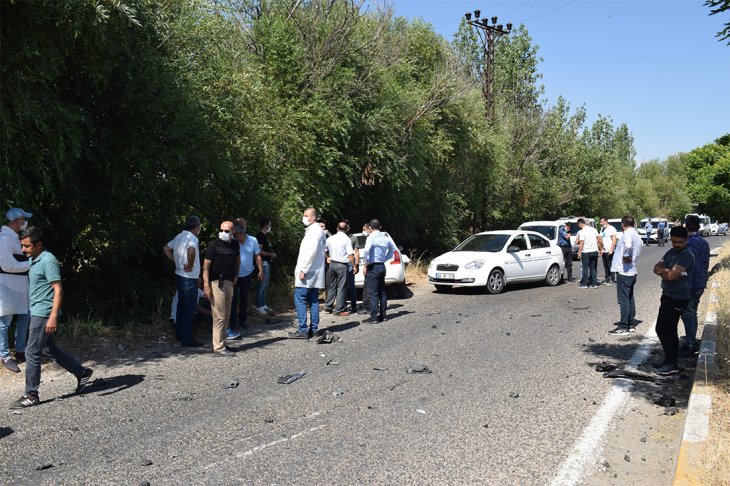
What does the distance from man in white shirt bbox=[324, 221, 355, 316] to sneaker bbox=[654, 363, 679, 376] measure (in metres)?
6.08

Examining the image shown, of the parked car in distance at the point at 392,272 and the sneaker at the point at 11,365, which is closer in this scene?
the sneaker at the point at 11,365

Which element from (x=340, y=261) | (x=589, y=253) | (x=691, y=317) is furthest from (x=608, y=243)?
(x=691, y=317)

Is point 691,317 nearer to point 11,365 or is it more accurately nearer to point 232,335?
point 232,335

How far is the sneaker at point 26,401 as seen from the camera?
21.6 feet

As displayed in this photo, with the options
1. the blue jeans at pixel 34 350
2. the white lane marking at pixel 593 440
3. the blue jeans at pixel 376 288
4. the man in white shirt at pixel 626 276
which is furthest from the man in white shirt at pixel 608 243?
the blue jeans at pixel 34 350

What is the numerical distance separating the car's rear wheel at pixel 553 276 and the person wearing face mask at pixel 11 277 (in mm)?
13431

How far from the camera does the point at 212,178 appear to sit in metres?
12.7

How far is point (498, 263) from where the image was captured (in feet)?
53.4

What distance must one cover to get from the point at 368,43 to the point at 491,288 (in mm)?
8310

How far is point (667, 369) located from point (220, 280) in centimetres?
582

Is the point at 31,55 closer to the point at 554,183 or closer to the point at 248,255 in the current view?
the point at 248,255

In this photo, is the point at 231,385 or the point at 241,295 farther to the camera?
the point at 241,295

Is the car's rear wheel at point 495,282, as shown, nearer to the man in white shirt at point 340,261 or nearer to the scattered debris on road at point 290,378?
→ the man in white shirt at point 340,261

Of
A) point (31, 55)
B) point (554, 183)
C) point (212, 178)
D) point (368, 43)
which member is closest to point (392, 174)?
point (368, 43)
